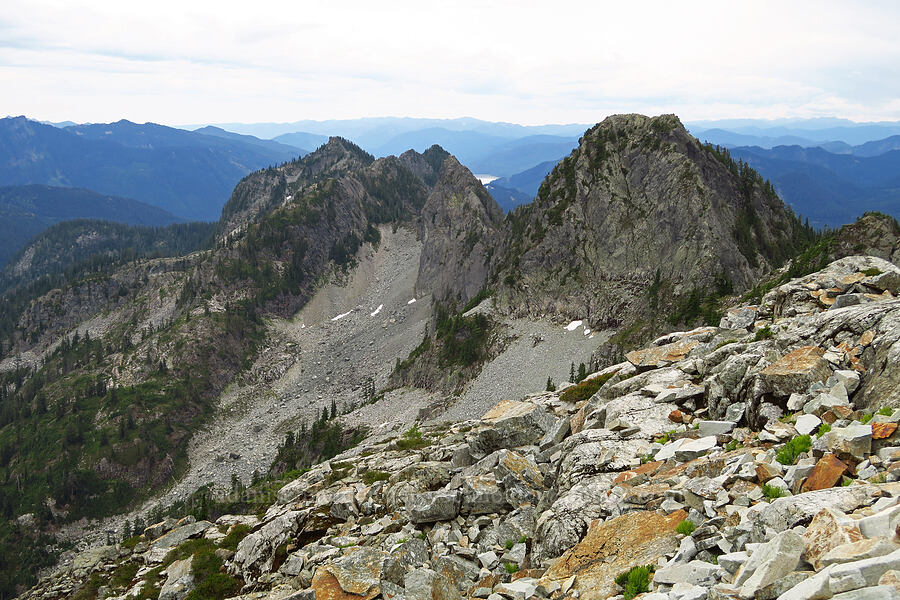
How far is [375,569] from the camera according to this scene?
20.4 m

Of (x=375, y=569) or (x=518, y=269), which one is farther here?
(x=518, y=269)

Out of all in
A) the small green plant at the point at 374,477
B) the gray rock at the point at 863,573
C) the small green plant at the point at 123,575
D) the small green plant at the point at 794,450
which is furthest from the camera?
the small green plant at the point at 123,575

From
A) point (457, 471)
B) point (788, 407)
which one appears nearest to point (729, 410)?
point (788, 407)

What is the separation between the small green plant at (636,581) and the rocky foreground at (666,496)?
0.05 m

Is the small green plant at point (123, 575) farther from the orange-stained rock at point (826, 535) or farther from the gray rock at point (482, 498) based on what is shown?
the orange-stained rock at point (826, 535)

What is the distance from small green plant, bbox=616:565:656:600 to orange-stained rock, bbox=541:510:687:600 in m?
0.34

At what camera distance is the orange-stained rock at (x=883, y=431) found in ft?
43.4

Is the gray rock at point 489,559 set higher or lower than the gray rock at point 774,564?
lower

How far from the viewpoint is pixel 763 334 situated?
2520 centimetres

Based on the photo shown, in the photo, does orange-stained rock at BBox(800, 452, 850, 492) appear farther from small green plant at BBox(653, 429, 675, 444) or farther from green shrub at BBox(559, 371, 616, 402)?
green shrub at BBox(559, 371, 616, 402)

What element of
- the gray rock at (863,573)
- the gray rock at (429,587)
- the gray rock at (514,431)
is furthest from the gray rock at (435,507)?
the gray rock at (863,573)

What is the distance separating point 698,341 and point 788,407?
14.0m

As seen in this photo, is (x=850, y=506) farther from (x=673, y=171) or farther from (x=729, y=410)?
(x=673, y=171)

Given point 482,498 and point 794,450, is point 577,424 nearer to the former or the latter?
point 482,498
